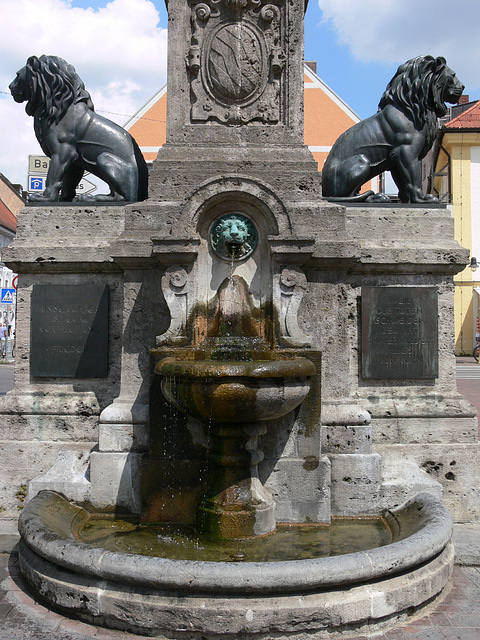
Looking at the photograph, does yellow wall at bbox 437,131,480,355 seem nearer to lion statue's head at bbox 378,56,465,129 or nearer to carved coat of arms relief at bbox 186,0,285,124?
lion statue's head at bbox 378,56,465,129

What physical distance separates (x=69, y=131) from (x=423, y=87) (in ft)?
11.5

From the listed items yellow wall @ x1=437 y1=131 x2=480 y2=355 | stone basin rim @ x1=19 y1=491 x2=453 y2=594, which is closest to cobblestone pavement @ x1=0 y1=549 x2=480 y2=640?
stone basin rim @ x1=19 y1=491 x2=453 y2=594

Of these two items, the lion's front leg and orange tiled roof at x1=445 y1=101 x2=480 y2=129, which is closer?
the lion's front leg

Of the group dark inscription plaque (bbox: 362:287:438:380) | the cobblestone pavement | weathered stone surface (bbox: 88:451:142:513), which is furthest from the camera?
dark inscription plaque (bbox: 362:287:438:380)

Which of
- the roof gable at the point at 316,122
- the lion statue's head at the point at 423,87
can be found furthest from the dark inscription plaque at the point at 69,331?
the roof gable at the point at 316,122

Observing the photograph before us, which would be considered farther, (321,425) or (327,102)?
(327,102)

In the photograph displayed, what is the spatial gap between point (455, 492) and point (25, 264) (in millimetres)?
4423

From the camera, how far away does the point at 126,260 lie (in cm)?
533

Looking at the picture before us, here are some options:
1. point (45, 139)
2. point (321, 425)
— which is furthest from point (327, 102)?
point (321, 425)

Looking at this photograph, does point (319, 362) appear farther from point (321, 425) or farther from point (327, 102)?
point (327, 102)

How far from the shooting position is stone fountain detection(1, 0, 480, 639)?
11.5ft

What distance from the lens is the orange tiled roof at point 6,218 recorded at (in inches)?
1559

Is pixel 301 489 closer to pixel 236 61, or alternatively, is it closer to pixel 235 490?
pixel 235 490

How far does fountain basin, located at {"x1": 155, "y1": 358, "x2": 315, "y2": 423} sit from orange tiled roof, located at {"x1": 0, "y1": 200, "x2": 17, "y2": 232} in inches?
1472
